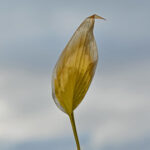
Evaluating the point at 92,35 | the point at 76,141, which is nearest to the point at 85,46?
the point at 92,35

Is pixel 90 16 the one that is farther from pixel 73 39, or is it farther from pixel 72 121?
pixel 72 121

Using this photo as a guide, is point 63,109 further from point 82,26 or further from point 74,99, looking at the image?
point 82,26

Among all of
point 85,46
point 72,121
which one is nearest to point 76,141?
point 72,121

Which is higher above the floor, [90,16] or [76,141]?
[90,16]

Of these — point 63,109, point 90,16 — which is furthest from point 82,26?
point 63,109

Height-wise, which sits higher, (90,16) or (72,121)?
(90,16)
